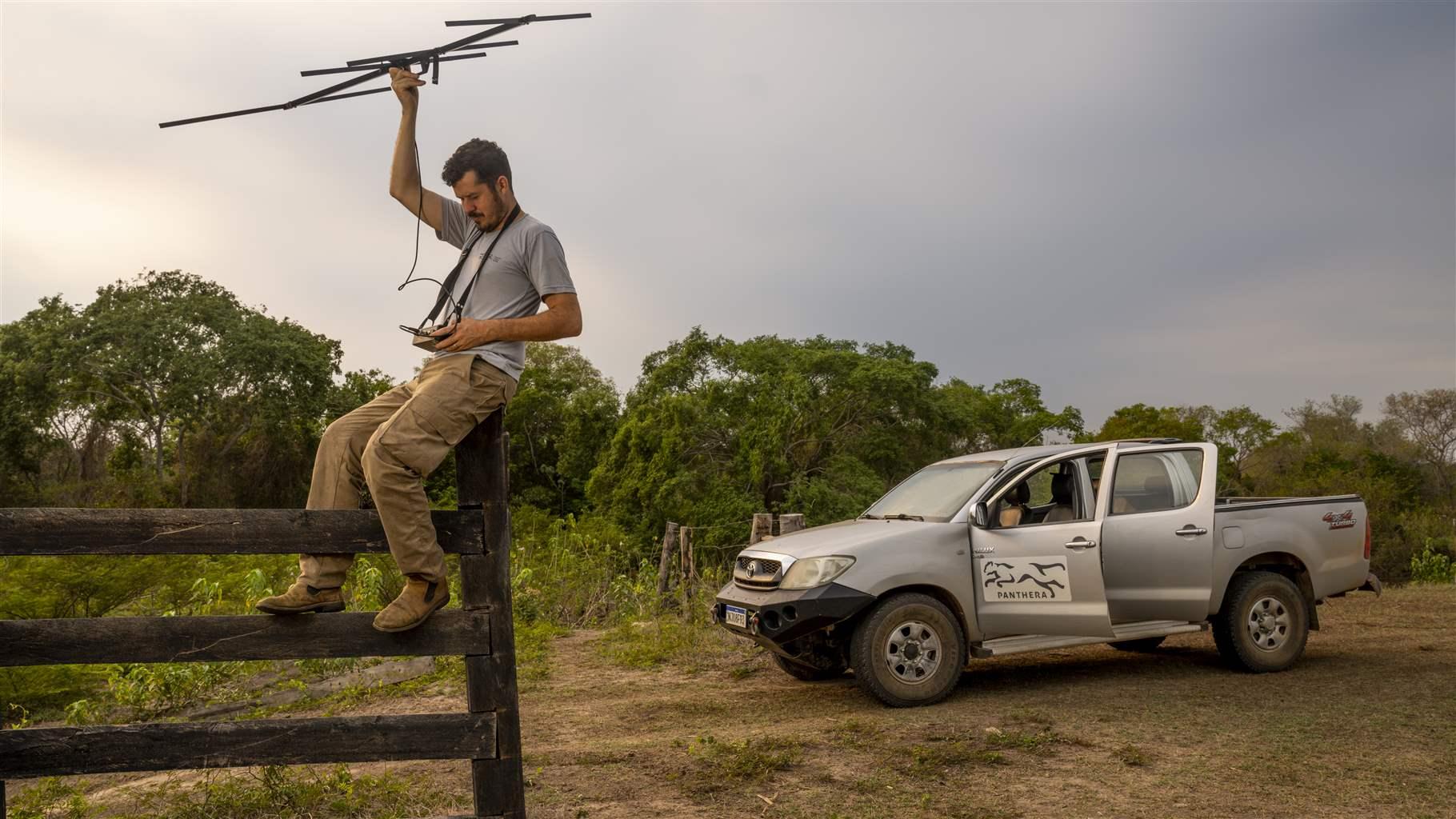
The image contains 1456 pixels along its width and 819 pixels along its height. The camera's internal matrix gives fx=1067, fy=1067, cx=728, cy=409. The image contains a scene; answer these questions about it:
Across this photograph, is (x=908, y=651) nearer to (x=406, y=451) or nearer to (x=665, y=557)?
(x=406, y=451)

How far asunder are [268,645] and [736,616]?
4642mm

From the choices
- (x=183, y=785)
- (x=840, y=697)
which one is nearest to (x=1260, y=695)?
(x=840, y=697)

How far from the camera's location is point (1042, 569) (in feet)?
26.9

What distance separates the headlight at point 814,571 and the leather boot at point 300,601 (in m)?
4.31

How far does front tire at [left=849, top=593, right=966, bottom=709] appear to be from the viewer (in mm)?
7691

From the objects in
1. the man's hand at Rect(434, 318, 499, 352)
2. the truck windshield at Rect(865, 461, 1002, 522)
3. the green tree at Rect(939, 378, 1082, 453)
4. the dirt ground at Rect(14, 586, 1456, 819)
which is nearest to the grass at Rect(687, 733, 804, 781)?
the dirt ground at Rect(14, 586, 1456, 819)

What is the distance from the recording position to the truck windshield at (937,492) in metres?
8.60

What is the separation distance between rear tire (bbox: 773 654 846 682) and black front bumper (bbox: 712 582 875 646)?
47.0 inches

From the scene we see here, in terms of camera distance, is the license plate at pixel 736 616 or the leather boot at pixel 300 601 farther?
the license plate at pixel 736 616

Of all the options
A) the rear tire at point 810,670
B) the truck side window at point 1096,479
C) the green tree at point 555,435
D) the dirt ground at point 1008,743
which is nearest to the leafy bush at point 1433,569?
the dirt ground at point 1008,743

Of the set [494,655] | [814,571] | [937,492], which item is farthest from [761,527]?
[494,655]

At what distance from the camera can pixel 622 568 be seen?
1789cm

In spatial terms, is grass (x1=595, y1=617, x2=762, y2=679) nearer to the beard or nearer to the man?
the man

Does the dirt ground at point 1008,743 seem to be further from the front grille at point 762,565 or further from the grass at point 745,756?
the front grille at point 762,565
